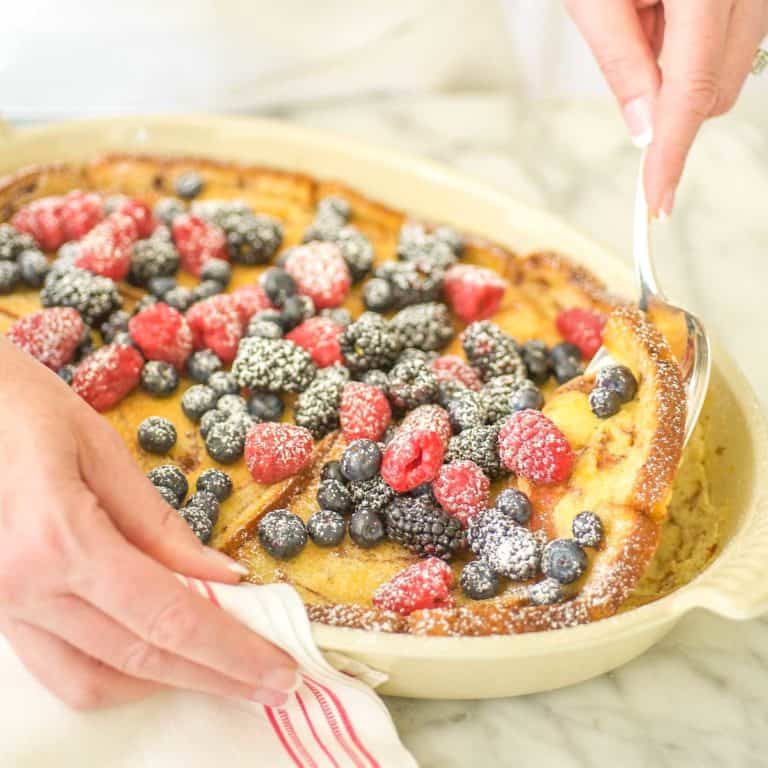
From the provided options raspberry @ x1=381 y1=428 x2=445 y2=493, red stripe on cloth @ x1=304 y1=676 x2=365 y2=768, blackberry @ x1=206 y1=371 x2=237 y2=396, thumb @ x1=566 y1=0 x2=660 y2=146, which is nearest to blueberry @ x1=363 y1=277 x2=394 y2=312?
blackberry @ x1=206 y1=371 x2=237 y2=396

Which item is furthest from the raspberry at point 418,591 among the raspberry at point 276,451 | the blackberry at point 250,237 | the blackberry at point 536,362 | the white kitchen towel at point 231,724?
the blackberry at point 250,237

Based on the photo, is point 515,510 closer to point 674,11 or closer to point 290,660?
point 290,660

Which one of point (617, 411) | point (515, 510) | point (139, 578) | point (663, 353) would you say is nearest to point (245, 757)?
point (139, 578)

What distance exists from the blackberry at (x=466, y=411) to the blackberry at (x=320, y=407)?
0.62ft

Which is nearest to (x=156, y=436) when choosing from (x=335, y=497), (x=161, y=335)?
(x=161, y=335)

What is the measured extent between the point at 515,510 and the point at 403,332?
0.48m

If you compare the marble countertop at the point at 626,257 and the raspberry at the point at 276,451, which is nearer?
the marble countertop at the point at 626,257

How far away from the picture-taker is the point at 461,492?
4.77ft

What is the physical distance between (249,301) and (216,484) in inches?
17.1

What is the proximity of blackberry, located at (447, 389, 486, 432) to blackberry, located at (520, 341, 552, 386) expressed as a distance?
0.18 metres

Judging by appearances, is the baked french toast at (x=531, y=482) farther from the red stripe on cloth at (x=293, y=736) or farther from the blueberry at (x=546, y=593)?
the red stripe on cloth at (x=293, y=736)

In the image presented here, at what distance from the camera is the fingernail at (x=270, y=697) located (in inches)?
47.5

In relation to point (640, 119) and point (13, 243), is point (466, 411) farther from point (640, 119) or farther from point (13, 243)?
point (13, 243)

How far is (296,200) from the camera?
215 cm
